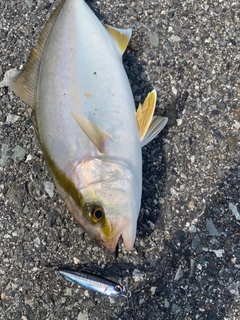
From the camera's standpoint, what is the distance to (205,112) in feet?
9.19

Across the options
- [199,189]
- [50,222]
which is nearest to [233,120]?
[199,189]

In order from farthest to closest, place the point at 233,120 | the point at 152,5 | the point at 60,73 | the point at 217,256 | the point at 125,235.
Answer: the point at 152,5, the point at 233,120, the point at 217,256, the point at 60,73, the point at 125,235

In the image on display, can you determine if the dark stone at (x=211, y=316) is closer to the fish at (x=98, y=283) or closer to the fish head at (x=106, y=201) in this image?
the fish at (x=98, y=283)

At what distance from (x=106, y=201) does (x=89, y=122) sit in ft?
1.58

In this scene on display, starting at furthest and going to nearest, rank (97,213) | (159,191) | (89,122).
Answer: (159,191) → (89,122) → (97,213)

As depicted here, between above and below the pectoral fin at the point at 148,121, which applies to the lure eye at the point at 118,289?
below

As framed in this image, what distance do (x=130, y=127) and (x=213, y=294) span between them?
4.00 ft

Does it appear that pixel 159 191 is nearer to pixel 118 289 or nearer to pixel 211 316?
pixel 118 289

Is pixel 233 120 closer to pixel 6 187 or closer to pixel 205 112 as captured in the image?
pixel 205 112

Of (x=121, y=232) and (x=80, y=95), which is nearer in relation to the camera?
(x=121, y=232)

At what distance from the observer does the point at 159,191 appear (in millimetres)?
2635

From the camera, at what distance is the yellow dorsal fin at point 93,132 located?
220 cm

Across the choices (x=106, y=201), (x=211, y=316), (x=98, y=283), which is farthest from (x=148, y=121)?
(x=211, y=316)

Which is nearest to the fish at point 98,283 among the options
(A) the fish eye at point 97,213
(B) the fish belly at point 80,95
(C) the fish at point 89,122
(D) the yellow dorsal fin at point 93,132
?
(C) the fish at point 89,122
